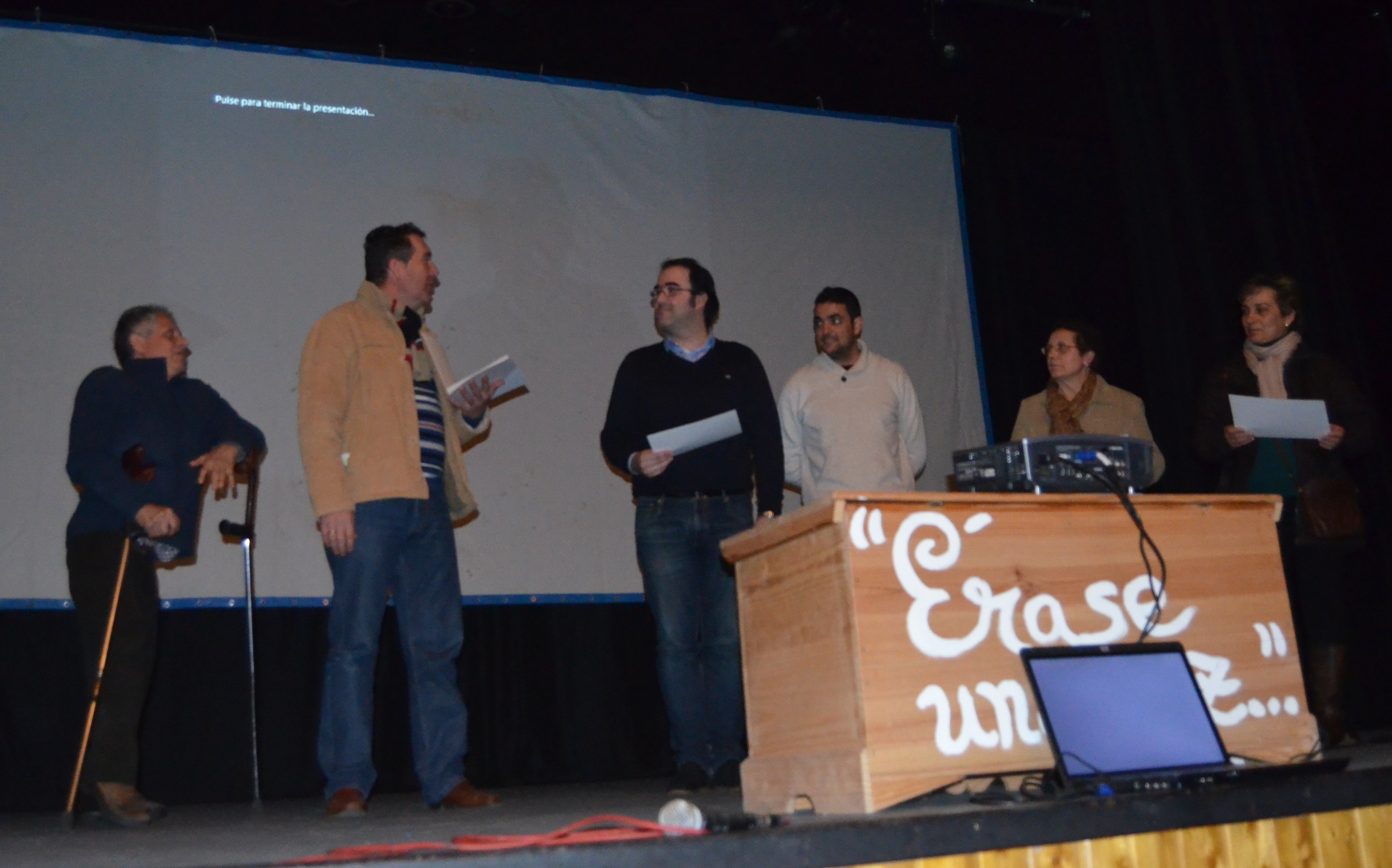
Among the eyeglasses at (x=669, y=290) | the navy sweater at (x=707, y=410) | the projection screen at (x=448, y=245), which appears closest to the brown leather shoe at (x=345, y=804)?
the navy sweater at (x=707, y=410)

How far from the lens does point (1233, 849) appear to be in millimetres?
1796

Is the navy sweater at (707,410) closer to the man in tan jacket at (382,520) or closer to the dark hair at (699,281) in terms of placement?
the dark hair at (699,281)

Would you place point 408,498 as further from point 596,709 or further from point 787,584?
point 596,709

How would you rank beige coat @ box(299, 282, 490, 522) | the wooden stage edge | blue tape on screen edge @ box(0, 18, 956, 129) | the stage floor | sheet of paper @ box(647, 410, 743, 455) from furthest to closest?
blue tape on screen edge @ box(0, 18, 956, 129) < sheet of paper @ box(647, 410, 743, 455) < beige coat @ box(299, 282, 490, 522) < the wooden stage edge < the stage floor

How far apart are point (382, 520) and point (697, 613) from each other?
92cm

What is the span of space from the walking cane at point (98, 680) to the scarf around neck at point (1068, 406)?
2.59 m

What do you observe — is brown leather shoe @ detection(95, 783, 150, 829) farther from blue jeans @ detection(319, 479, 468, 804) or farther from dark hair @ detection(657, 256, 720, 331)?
dark hair @ detection(657, 256, 720, 331)

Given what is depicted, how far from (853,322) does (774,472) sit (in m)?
0.58

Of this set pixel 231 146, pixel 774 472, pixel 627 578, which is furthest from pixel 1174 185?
pixel 231 146

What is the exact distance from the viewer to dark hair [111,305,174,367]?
3.18 meters

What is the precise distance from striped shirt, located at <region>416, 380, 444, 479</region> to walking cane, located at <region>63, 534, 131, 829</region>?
757 mm

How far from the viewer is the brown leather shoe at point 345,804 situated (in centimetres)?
270

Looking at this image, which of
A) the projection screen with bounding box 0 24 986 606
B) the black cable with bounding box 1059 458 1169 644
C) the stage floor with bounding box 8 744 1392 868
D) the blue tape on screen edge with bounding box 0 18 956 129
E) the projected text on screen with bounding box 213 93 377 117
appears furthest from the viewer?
the projected text on screen with bounding box 213 93 377 117

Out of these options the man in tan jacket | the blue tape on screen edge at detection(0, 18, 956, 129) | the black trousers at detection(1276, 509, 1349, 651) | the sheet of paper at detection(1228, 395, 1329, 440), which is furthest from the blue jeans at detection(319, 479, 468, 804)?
the black trousers at detection(1276, 509, 1349, 651)
